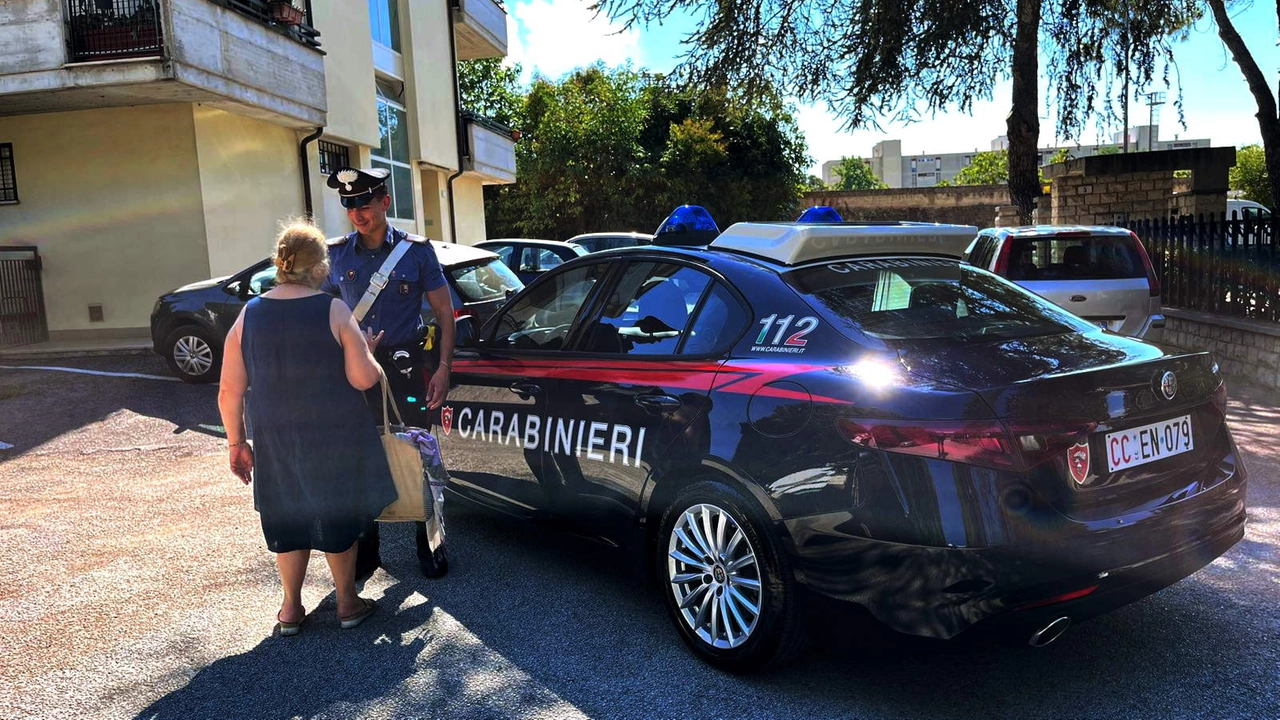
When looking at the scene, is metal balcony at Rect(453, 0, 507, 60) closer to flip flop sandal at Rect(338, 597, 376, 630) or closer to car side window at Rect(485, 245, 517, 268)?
car side window at Rect(485, 245, 517, 268)

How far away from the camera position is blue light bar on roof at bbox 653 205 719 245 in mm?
4527

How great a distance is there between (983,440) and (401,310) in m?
2.73

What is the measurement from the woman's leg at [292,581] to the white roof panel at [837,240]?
7.01ft

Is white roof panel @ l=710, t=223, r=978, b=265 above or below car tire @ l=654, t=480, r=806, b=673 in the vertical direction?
above

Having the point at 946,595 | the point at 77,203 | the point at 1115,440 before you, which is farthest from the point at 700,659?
the point at 77,203

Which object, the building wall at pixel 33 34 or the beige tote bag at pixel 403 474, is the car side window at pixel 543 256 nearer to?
the building wall at pixel 33 34

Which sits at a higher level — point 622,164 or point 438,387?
point 622,164

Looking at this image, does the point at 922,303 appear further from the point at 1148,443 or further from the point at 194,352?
the point at 194,352

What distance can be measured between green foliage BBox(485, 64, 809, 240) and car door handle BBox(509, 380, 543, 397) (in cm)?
3164

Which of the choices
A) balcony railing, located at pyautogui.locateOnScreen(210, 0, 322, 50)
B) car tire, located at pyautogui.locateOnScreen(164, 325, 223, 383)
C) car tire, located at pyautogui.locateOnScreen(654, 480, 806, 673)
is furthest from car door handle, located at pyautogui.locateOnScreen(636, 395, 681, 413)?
balcony railing, located at pyautogui.locateOnScreen(210, 0, 322, 50)

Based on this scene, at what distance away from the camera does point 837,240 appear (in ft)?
12.0

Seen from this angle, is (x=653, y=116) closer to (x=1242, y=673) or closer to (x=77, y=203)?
(x=77, y=203)

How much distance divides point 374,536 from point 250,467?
0.87 meters

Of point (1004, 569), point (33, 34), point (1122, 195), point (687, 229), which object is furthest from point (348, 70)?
point (1004, 569)
